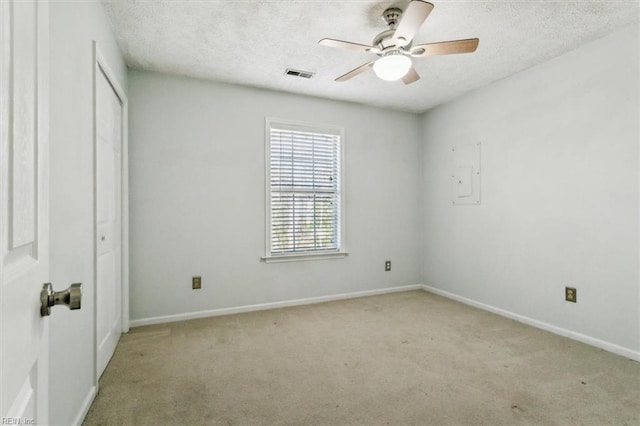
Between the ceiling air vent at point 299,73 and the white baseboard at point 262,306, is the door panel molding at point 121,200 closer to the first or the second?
the white baseboard at point 262,306

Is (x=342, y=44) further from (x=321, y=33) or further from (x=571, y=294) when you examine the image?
(x=571, y=294)

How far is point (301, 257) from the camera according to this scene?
377cm

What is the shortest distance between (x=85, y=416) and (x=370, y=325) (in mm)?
2214

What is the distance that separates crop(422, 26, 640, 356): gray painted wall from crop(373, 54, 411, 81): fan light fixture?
1.63 metres

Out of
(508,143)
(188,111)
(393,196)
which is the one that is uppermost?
(188,111)

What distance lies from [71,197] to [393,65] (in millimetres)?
2070

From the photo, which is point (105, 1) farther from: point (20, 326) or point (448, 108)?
point (448, 108)

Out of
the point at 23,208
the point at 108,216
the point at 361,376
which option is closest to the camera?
the point at 23,208

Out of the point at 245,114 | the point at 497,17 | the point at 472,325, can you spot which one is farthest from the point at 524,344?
the point at 245,114

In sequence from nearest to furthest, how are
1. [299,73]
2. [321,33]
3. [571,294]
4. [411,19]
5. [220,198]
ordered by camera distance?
1. [411,19]
2. [321,33]
3. [571,294]
4. [299,73]
5. [220,198]

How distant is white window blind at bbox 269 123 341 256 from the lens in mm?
3670

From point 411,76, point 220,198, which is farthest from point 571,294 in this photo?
point 220,198

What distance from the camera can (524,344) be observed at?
8.67 feet

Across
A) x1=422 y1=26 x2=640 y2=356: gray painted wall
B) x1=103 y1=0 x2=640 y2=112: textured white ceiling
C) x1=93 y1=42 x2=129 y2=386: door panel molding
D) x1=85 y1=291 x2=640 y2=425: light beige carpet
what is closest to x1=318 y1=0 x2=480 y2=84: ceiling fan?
x1=103 y1=0 x2=640 y2=112: textured white ceiling
